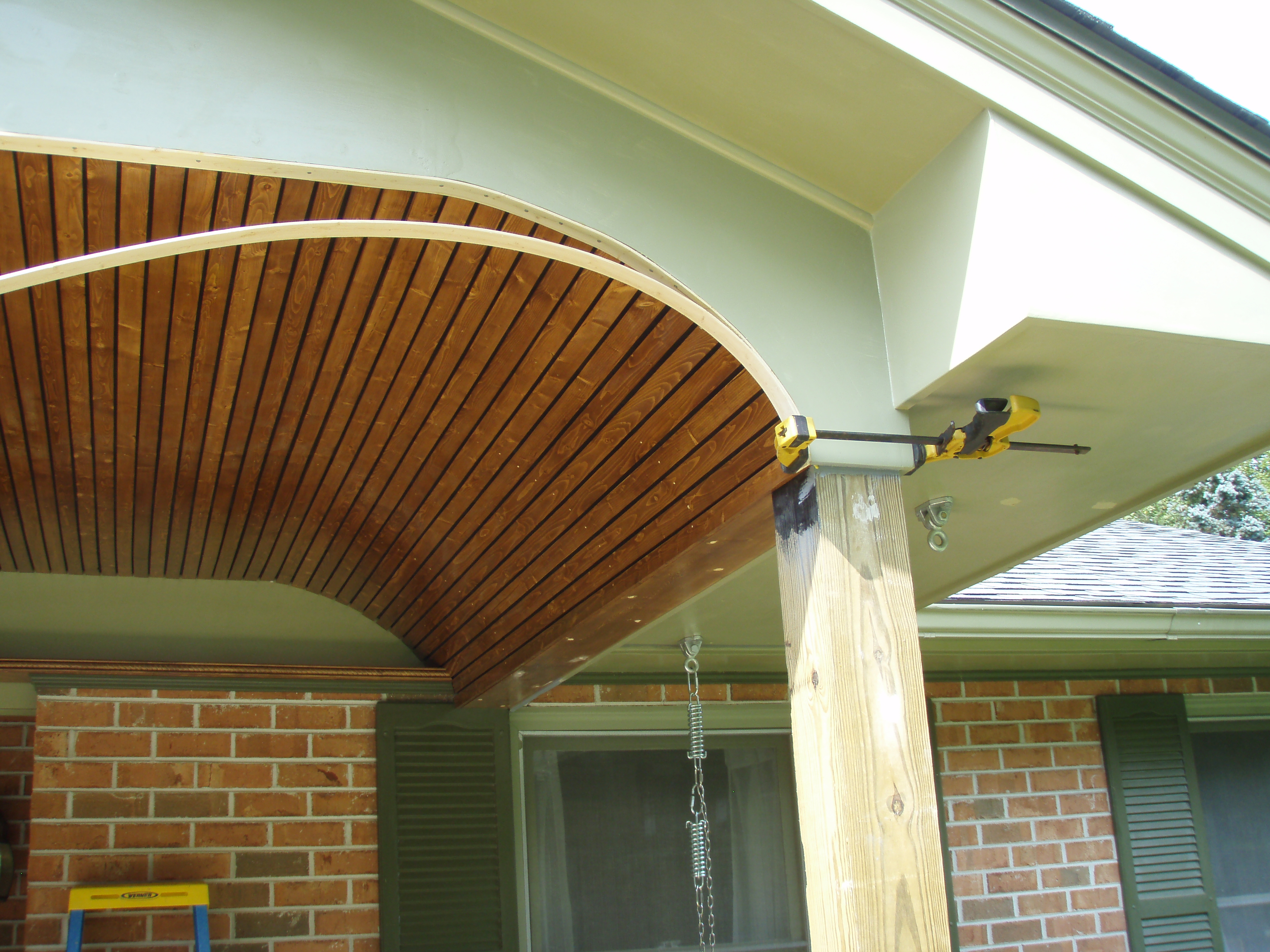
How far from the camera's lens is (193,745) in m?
4.35

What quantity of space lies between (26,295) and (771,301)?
5.75 feet

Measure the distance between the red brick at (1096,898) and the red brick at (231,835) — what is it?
12.7 feet

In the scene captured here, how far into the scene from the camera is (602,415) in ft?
9.20

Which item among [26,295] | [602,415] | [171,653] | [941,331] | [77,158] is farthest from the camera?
[171,653]

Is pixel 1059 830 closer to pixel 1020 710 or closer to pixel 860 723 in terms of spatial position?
pixel 1020 710

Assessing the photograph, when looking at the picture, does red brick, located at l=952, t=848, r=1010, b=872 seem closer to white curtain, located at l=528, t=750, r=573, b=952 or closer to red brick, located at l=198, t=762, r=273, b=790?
white curtain, located at l=528, t=750, r=573, b=952

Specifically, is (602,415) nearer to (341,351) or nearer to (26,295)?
(341,351)

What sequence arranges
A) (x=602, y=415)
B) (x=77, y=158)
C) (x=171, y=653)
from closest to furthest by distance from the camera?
(x=77, y=158)
(x=602, y=415)
(x=171, y=653)

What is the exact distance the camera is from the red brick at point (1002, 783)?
5410 mm

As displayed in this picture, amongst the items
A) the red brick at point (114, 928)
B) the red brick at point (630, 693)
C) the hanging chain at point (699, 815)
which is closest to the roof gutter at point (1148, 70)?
the hanging chain at point (699, 815)

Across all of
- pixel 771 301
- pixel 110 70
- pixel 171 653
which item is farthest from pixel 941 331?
pixel 171 653

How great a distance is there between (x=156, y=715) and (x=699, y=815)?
→ 2375 mm

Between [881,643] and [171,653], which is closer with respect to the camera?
[881,643]

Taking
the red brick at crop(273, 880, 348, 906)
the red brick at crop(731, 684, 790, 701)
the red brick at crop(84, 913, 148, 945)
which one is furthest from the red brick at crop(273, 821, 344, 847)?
the red brick at crop(731, 684, 790, 701)
